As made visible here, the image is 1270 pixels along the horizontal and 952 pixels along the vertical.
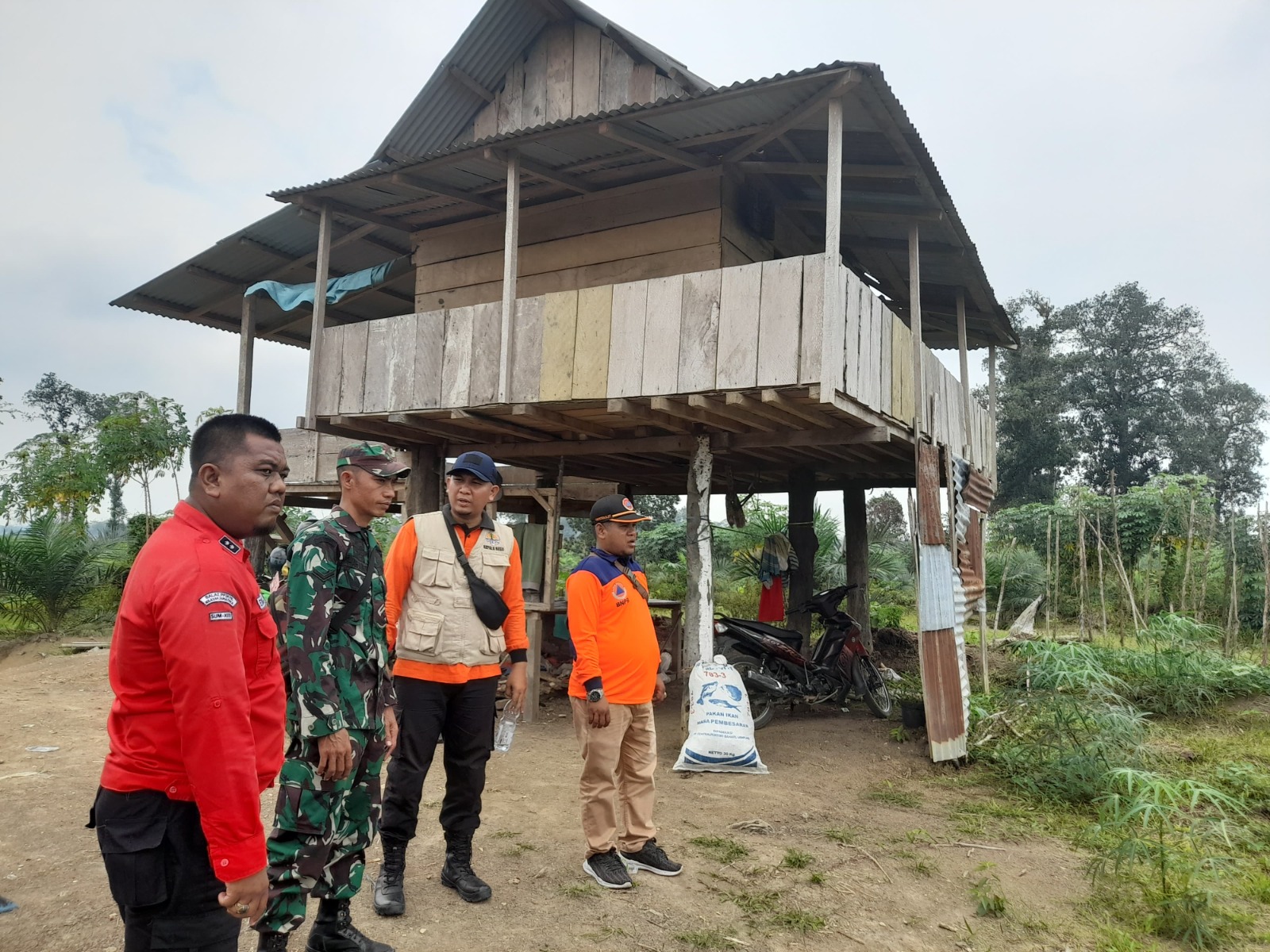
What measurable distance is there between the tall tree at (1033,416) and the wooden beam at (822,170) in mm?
25069

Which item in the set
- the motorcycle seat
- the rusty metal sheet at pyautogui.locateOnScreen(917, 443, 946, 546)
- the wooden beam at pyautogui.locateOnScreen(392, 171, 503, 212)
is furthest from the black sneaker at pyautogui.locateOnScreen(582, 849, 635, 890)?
the wooden beam at pyautogui.locateOnScreen(392, 171, 503, 212)

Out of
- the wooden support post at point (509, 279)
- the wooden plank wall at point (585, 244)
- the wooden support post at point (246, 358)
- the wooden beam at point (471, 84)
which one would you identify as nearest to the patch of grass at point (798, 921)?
the wooden support post at point (509, 279)

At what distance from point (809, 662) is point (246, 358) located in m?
8.19

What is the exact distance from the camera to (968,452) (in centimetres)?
1020

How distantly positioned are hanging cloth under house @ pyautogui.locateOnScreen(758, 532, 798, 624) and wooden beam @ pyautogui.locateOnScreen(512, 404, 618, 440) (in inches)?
116

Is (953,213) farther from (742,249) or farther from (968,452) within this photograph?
(968,452)

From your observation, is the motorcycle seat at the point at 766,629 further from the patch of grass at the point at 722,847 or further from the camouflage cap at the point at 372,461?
the camouflage cap at the point at 372,461

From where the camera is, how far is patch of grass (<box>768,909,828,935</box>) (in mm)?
3549

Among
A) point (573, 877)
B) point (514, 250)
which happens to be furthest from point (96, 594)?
point (573, 877)

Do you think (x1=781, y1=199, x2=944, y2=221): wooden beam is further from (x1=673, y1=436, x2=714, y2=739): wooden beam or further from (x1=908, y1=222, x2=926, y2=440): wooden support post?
(x1=673, y1=436, x2=714, y2=739): wooden beam

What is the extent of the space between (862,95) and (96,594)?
13079 millimetres

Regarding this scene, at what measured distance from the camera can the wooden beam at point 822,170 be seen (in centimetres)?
706

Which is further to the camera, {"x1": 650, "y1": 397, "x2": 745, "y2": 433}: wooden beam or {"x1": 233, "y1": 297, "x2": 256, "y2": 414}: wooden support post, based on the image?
{"x1": 233, "y1": 297, "x2": 256, "y2": 414}: wooden support post

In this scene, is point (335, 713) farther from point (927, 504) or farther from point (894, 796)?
point (927, 504)
